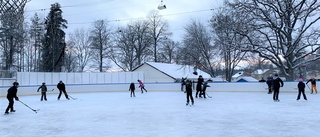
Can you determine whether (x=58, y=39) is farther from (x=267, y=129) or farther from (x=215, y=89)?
(x=267, y=129)

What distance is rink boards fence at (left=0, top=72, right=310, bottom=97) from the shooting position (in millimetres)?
23469

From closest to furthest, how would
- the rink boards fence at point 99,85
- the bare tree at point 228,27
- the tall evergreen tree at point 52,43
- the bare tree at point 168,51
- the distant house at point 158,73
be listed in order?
the rink boards fence at point 99,85 < the bare tree at point 228,27 < the tall evergreen tree at point 52,43 < the distant house at point 158,73 < the bare tree at point 168,51

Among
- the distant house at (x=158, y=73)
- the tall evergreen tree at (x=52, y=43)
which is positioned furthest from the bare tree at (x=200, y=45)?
the tall evergreen tree at (x=52, y=43)

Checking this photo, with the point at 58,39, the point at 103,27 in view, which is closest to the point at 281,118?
the point at 58,39

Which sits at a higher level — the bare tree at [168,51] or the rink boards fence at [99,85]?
the bare tree at [168,51]

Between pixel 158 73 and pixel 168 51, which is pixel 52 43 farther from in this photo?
pixel 168 51

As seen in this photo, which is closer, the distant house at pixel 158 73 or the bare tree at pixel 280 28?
the bare tree at pixel 280 28

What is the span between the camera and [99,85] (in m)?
28.8

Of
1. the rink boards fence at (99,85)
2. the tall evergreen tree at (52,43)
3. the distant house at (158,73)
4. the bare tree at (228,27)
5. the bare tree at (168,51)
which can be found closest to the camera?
the rink boards fence at (99,85)

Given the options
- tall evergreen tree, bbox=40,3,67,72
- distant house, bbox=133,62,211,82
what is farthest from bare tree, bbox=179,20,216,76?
tall evergreen tree, bbox=40,3,67,72

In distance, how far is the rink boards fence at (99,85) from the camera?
2347 centimetres

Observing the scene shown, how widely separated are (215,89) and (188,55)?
9.54 metres

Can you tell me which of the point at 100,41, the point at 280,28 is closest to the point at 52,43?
the point at 100,41

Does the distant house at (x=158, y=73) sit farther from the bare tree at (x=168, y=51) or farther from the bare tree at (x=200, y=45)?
the bare tree at (x=168, y=51)
